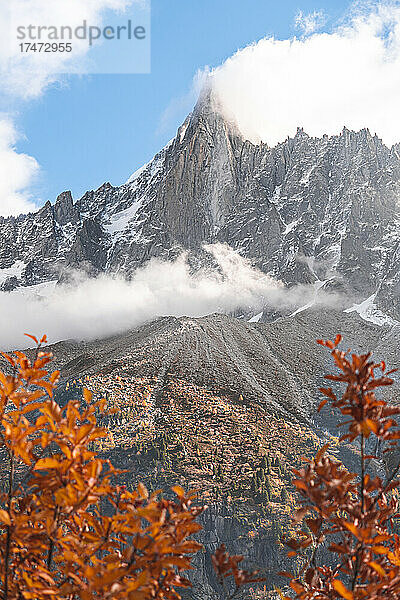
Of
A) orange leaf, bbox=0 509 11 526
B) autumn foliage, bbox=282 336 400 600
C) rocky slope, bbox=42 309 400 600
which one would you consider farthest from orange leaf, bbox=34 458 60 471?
rocky slope, bbox=42 309 400 600

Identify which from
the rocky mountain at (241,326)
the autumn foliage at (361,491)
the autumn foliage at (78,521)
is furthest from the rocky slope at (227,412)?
the autumn foliage at (78,521)

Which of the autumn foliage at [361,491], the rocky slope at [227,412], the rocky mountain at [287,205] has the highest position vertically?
the rocky mountain at [287,205]

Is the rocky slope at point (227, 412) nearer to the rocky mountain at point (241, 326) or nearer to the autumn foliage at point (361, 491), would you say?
the rocky mountain at point (241, 326)

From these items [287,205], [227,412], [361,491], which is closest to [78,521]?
[361,491]

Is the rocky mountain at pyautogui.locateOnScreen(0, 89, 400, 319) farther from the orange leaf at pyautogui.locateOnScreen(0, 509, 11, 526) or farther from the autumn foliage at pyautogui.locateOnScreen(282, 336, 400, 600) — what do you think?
the orange leaf at pyautogui.locateOnScreen(0, 509, 11, 526)

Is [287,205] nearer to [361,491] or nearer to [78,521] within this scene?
[361,491]

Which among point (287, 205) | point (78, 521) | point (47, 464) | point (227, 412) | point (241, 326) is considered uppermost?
point (287, 205)

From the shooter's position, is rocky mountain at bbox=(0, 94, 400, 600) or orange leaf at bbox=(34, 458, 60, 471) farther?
rocky mountain at bbox=(0, 94, 400, 600)

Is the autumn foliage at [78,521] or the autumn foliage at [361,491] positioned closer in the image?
the autumn foliage at [78,521]

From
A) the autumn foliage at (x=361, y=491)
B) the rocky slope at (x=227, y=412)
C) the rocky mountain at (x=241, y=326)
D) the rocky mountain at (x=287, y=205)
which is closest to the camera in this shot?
the autumn foliage at (x=361, y=491)

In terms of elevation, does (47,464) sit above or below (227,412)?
above

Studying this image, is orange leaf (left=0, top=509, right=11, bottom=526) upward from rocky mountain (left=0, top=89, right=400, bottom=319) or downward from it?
downward

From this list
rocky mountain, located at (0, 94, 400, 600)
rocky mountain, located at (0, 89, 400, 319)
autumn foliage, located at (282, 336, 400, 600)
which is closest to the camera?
autumn foliage, located at (282, 336, 400, 600)

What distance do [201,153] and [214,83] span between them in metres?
A: 12.9
